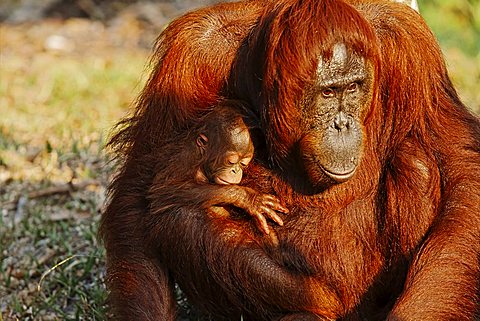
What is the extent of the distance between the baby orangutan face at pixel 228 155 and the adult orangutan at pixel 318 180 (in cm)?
10

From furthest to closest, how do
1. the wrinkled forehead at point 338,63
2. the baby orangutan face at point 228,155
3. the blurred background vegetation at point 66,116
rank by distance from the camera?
the blurred background vegetation at point 66,116 → the baby orangutan face at point 228,155 → the wrinkled forehead at point 338,63

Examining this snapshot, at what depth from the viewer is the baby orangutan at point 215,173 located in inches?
162

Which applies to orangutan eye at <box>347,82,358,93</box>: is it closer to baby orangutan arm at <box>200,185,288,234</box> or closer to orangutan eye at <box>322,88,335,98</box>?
orangutan eye at <box>322,88,335,98</box>

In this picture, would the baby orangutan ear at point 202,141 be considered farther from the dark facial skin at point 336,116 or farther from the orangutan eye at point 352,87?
the orangutan eye at point 352,87

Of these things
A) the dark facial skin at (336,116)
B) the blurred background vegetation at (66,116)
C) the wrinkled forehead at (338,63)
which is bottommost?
the blurred background vegetation at (66,116)

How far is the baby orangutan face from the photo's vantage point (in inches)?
162

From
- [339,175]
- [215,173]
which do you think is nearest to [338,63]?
[339,175]

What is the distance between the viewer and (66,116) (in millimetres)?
7660

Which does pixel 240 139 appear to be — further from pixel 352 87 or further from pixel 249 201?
pixel 352 87

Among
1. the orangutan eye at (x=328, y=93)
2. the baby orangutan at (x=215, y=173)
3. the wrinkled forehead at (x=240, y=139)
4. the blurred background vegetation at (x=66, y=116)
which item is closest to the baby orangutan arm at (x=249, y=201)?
→ the baby orangutan at (x=215, y=173)

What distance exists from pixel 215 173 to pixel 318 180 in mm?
464

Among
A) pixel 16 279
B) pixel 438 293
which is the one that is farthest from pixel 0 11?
pixel 438 293

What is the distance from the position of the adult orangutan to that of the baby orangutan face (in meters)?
0.10

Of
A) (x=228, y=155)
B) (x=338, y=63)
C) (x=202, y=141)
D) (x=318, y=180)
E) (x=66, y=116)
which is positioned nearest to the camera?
(x=338, y=63)
